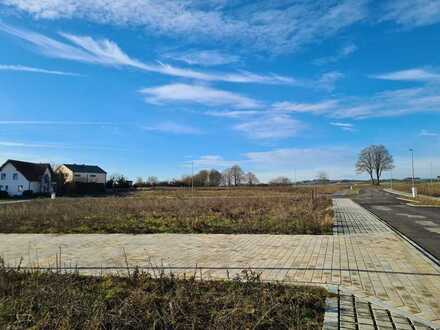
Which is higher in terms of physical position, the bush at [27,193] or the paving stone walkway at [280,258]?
the bush at [27,193]

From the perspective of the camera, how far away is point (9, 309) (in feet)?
14.2

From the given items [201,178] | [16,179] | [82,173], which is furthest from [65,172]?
[201,178]

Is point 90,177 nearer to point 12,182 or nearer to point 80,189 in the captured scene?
point 80,189

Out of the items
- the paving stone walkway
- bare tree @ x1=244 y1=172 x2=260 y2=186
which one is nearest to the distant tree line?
bare tree @ x1=244 y1=172 x2=260 y2=186

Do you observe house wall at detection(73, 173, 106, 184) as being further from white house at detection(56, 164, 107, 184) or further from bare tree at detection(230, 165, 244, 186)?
bare tree at detection(230, 165, 244, 186)

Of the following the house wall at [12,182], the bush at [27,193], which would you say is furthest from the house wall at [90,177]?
the bush at [27,193]

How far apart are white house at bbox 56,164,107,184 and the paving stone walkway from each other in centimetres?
7071

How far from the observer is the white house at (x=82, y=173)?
79.6m

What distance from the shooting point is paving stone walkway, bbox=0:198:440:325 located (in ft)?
18.1

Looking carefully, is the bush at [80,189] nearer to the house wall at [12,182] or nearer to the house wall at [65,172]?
the house wall at [12,182]

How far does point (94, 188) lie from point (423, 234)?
60.9 m

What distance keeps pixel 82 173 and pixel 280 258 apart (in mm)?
84218

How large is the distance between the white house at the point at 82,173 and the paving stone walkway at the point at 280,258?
7071 centimetres

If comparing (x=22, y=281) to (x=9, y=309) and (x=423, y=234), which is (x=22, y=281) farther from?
(x=423, y=234)
